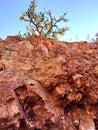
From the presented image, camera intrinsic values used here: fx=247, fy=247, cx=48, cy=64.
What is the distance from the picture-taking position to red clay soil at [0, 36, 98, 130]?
5.80 metres

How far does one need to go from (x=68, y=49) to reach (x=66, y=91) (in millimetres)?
1438

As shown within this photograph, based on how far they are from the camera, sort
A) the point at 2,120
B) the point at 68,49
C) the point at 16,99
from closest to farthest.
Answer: the point at 2,120 < the point at 16,99 < the point at 68,49

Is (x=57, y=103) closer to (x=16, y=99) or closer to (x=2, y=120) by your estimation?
(x=16, y=99)

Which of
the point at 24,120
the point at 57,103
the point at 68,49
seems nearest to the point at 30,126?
the point at 24,120

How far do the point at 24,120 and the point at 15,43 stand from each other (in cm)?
268

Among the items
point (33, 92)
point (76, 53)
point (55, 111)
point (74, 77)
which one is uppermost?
point (76, 53)

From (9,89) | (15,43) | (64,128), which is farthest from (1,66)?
(64,128)

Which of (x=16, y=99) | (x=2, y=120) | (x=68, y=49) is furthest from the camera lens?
(x=68, y=49)

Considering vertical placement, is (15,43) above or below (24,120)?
above

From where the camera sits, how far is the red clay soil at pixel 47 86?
5798 millimetres

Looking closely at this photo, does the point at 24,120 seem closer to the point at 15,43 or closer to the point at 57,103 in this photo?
the point at 57,103

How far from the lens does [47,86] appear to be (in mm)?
6656

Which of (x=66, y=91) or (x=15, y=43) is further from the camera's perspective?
(x=15, y=43)

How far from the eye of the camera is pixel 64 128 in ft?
20.5
